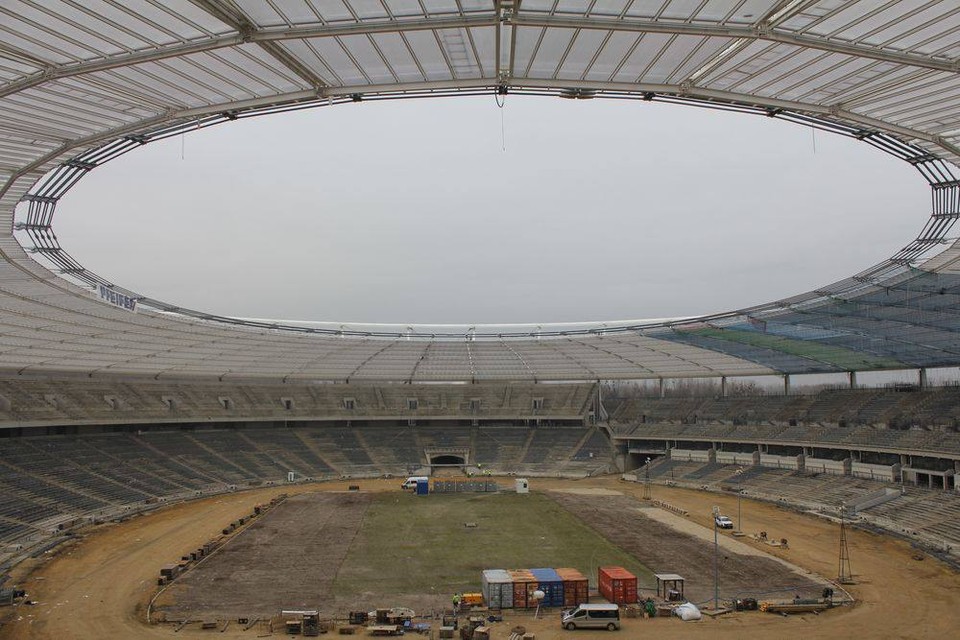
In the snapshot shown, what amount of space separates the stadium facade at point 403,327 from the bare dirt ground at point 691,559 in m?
19.0

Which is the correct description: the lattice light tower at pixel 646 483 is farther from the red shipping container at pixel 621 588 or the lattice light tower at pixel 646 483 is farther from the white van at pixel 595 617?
the white van at pixel 595 617

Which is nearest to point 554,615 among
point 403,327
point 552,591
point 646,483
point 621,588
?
point 552,591

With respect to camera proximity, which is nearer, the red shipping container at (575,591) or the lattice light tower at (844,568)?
the red shipping container at (575,591)

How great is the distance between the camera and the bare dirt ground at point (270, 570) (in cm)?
2917

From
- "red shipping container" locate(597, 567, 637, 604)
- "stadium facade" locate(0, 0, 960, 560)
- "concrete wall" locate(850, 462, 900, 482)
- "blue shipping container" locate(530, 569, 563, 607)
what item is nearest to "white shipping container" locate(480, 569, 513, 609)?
"blue shipping container" locate(530, 569, 563, 607)

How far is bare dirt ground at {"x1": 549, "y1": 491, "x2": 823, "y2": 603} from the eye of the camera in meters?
31.3

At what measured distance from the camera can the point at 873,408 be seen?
5916 centimetres

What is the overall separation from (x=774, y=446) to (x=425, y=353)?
4037 cm

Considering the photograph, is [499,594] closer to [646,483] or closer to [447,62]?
[447,62]

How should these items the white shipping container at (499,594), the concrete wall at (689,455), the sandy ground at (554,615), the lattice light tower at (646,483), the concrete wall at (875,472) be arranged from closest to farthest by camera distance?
the sandy ground at (554,615), the white shipping container at (499,594), the concrete wall at (875,472), the lattice light tower at (646,483), the concrete wall at (689,455)

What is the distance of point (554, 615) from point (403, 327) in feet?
199

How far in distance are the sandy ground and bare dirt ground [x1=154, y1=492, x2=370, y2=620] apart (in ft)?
5.92

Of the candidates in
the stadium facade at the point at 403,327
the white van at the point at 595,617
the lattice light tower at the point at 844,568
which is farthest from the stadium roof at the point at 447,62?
the white van at the point at 595,617

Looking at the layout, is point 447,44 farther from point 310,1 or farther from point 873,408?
point 873,408
